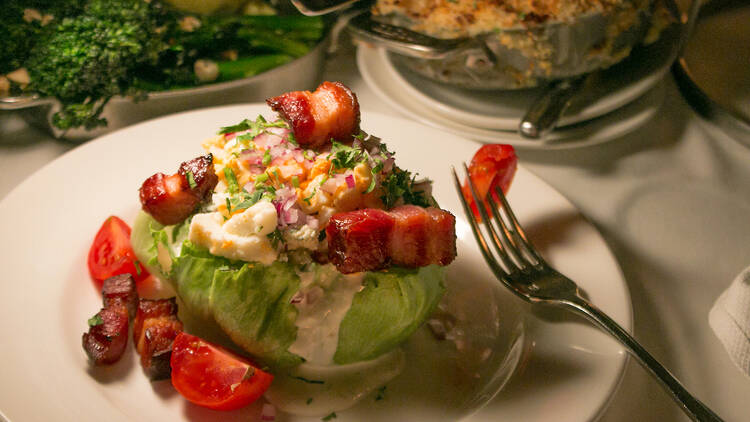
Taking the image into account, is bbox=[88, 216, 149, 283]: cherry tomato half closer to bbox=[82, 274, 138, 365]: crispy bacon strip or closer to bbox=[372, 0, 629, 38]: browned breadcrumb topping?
bbox=[82, 274, 138, 365]: crispy bacon strip

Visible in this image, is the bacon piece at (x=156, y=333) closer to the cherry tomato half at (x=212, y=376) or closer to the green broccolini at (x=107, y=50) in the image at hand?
the cherry tomato half at (x=212, y=376)

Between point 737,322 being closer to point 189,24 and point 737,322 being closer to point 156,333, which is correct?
point 156,333

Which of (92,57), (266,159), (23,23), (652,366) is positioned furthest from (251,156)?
(23,23)

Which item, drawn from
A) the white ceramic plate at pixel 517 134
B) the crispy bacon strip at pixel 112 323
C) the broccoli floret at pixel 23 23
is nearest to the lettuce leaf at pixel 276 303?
the crispy bacon strip at pixel 112 323

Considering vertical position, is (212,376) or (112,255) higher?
(212,376)

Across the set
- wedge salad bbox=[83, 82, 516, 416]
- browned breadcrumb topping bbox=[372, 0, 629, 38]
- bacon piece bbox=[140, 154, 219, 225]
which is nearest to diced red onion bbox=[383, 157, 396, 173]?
wedge salad bbox=[83, 82, 516, 416]

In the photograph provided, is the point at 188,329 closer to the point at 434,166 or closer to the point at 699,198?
the point at 434,166
